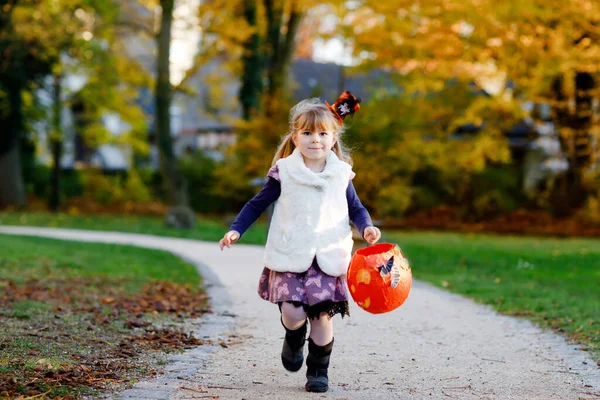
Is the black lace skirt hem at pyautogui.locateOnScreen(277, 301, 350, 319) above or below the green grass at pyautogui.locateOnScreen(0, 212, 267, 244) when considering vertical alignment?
above

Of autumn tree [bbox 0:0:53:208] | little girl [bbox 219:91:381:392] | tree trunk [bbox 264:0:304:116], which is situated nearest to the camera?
little girl [bbox 219:91:381:392]

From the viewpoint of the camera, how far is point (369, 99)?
2475cm

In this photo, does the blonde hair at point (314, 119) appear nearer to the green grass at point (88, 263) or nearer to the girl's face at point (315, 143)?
the girl's face at point (315, 143)

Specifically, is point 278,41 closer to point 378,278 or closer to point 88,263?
point 88,263

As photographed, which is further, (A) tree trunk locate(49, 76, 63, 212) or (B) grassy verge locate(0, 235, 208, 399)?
(A) tree trunk locate(49, 76, 63, 212)

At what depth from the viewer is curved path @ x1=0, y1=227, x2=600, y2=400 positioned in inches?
191

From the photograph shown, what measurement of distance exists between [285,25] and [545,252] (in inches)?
575

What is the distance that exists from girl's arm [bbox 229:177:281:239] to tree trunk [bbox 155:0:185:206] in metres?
16.7

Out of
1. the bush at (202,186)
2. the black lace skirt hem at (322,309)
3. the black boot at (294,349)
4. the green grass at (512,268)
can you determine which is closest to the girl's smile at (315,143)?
the black lace skirt hem at (322,309)

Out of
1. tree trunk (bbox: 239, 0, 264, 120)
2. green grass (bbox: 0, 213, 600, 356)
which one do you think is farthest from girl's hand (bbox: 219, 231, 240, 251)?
tree trunk (bbox: 239, 0, 264, 120)

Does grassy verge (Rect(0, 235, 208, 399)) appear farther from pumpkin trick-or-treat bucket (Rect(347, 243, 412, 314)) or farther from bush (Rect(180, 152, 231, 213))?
bush (Rect(180, 152, 231, 213))

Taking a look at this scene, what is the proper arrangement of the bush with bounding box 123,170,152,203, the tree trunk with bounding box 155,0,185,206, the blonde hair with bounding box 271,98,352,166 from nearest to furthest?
the blonde hair with bounding box 271,98,352,166, the tree trunk with bounding box 155,0,185,206, the bush with bounding box 123,170,152,203

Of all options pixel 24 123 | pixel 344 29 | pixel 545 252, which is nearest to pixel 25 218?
pixel 24 123

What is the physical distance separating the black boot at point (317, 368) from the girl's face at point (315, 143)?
1115 mm
